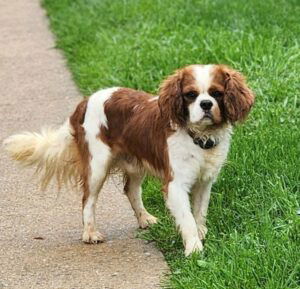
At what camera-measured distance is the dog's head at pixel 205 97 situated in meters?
5.92

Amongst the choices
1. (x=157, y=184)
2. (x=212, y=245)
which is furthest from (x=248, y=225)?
(x=157, y=184)

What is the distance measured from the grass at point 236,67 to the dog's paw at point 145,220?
0.07m

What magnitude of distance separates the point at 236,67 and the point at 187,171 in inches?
144

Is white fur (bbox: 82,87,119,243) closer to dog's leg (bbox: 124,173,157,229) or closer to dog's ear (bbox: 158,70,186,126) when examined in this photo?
dog's leg (bbox: 124,173,157,229)

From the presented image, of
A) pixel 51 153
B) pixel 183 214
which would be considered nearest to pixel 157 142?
pixel 183 214

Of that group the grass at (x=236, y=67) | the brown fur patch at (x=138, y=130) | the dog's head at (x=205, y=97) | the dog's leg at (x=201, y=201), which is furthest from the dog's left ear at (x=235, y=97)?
the grass at (x=236, y=67)

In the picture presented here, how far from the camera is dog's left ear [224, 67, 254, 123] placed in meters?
5.98

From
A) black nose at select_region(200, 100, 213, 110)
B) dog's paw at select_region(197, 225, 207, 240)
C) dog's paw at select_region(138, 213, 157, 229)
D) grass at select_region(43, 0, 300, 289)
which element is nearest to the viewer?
grass at select_region(43, 0, 300, 289)

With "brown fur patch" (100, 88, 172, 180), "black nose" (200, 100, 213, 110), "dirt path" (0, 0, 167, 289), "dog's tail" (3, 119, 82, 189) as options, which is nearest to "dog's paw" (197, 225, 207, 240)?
"dirt path" (0, 0, 167, 289)

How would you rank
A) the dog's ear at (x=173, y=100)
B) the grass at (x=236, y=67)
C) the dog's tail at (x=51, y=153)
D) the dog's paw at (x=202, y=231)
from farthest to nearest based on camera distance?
the dog's tail at (x=51, y=153) → the dog's paw at (x=202, y=231) → the dog's ear at (x=173, y=100) → the grass at (x=236, y=67)

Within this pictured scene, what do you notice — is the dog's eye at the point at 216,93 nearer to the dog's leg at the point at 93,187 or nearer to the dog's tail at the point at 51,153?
the dog's leg at the point at 93,187

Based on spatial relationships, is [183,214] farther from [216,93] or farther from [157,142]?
[216,93]

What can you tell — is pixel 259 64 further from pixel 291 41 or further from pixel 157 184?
pixel 157 184

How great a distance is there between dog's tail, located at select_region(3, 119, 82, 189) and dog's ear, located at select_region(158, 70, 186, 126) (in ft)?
3.18
